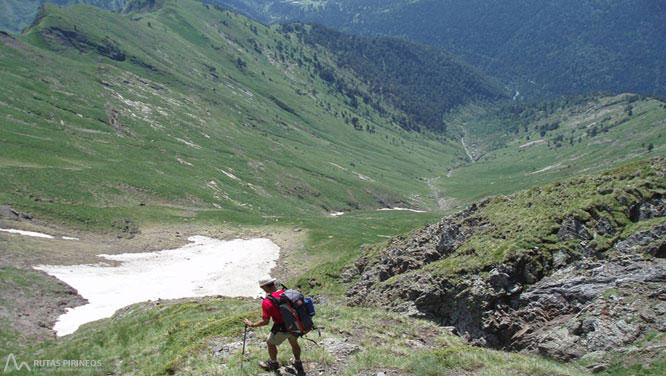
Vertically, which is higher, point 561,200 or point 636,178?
point 636,178

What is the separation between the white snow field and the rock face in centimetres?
2331

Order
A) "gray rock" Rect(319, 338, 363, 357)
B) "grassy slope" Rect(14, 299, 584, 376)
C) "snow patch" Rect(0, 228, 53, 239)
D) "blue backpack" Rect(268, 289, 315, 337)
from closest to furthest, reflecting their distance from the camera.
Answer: "blue backpack" Rect(268, 289, 315, 337) → "grassy slope" Rect(14, 299, 584, 376) → "gray rock" Rect(319, 338, 363, 357) → "snow patch" Rect(0, 228, 53, 239)

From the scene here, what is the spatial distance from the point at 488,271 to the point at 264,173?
138200 millimetres

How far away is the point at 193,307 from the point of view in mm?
32031

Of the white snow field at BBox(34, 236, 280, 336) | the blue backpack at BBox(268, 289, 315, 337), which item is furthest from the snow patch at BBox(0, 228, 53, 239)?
the blue backpack at BBox(268, 289, 315, 337)

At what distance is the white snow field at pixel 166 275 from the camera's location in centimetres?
4350

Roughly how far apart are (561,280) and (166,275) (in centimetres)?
4562

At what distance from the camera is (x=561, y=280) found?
2312 cm

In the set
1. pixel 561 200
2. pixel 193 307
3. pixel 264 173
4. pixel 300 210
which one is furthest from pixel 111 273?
pixel 264 173

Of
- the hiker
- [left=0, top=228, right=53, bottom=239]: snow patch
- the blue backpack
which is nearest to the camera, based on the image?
the blue backpack

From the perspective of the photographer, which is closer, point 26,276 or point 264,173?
point 26,276

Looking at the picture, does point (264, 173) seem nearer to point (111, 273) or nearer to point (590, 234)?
point (111, 273)

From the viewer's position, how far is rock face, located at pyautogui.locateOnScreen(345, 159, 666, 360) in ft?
61.1

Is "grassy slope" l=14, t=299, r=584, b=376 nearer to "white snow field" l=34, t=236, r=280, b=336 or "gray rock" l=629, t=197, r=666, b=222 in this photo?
"white snow field" l=34, t=236, r=280, b=336
